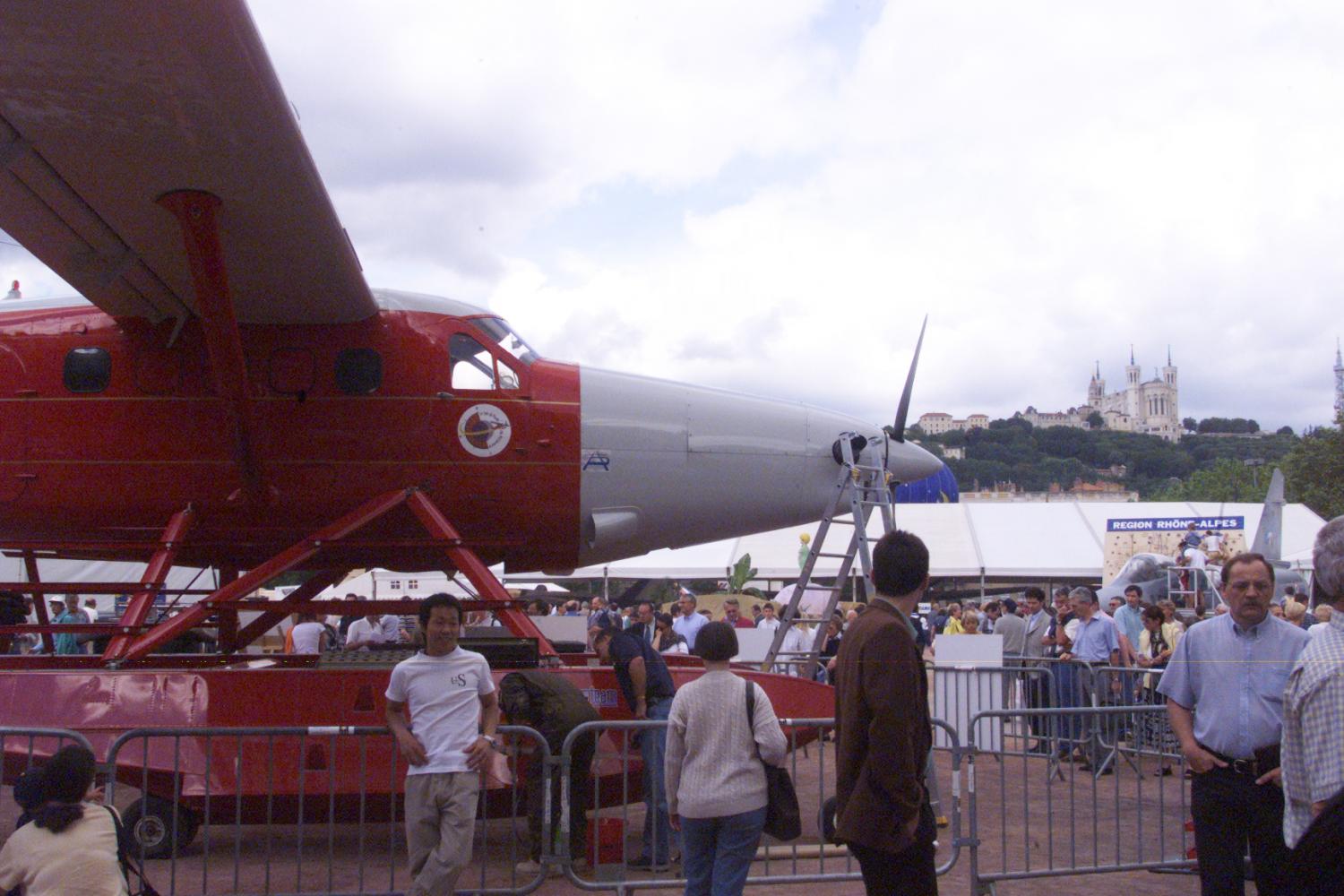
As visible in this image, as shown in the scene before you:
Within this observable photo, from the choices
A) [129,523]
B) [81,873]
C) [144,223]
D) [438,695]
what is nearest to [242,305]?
[144,223]

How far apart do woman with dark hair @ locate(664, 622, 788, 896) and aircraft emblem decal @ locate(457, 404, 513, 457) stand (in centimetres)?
435

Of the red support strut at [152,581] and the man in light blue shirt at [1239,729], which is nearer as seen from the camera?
the man in light blue shirt at [1239,729]

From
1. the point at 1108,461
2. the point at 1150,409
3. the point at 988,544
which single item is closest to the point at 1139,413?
the point at 1150,409

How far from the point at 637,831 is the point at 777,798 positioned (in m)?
4.21

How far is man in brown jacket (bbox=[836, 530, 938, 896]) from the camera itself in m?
3.91

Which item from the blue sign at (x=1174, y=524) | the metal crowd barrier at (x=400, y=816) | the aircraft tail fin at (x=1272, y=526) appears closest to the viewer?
the metal crowd barrier at (x=400, y=816)

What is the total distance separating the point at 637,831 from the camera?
9078 millimetres

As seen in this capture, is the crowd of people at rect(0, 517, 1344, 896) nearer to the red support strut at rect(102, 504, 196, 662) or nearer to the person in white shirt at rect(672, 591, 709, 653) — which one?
the red support strut at rect(102, 504, 196, 662)

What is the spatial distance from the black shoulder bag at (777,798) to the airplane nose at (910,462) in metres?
5.44

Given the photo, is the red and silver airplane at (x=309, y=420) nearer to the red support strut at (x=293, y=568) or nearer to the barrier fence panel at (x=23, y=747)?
the red support strut at (x=293, y=568)

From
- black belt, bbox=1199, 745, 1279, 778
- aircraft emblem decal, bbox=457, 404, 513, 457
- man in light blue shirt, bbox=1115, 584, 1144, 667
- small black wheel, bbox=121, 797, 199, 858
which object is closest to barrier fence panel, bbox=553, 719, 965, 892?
black belt, bbox=1199, 745, 1279, 778

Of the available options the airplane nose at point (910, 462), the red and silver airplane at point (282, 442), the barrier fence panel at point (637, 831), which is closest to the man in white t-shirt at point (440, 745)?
the barrier fence panel at point (637, 831)

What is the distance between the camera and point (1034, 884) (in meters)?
7.52

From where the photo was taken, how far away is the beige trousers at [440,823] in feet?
19.1
